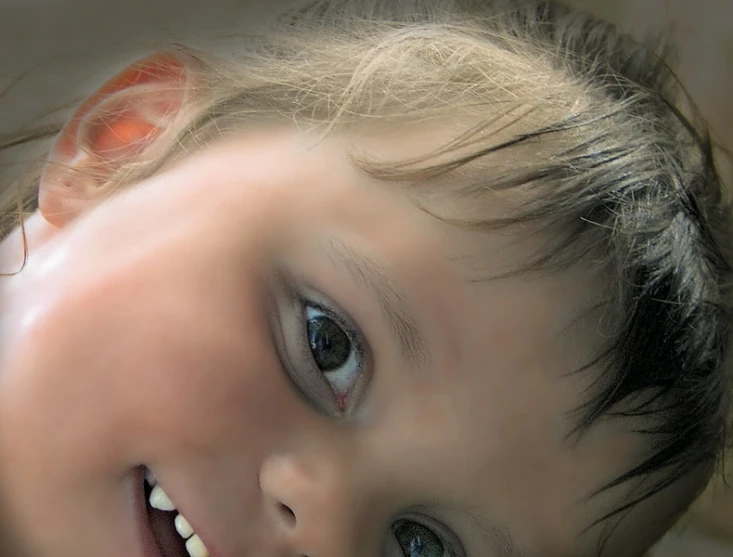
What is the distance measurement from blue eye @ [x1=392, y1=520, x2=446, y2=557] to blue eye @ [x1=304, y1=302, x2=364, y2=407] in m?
0.12

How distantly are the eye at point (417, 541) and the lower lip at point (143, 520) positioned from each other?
0.18m

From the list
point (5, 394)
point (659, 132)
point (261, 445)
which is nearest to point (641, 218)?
point (659, 132)

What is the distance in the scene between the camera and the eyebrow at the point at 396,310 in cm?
56

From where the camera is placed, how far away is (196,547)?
55 centimetres

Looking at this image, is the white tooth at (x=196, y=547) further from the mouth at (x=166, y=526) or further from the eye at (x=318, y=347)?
the eye at (x=318, y=347)

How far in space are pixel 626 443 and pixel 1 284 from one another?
50 centimetres

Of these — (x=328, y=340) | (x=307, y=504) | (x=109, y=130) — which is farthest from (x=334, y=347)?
(x=109, y=130)

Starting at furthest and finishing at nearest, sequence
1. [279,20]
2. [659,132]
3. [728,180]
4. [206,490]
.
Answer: [728,180], [279,20], [659,132], [206,490]

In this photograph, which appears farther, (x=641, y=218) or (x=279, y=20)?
(x=279, y=20)

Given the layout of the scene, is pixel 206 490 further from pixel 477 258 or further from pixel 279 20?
pixel 279 20

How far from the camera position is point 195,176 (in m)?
0.61

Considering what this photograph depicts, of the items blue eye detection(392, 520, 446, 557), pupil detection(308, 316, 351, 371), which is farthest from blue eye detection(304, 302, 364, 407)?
blue eye detection(392, 520, 446, 557)

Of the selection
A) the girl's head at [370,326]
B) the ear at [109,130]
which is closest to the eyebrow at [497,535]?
the girl's head at [370,326]

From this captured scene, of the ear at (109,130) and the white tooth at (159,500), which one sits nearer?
the white tooth at (159,500)
